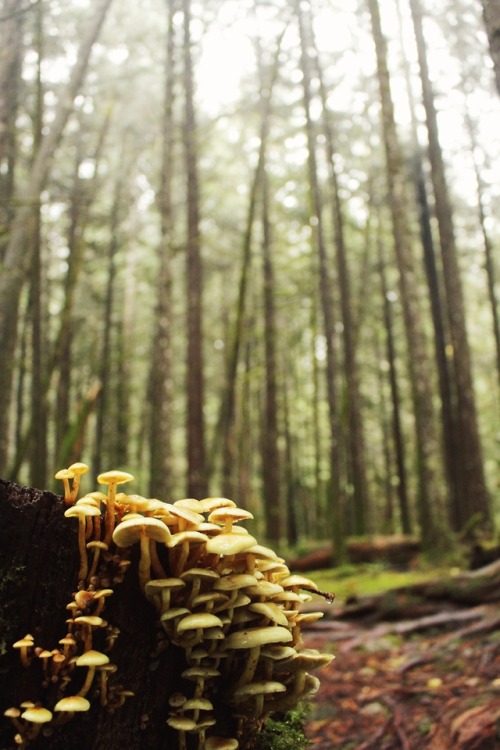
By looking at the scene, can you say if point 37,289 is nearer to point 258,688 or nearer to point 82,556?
point 82,556

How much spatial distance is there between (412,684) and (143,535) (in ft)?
12.0

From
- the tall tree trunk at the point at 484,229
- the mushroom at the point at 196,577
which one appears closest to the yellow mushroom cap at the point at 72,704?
the mushroom at the point at 196,577

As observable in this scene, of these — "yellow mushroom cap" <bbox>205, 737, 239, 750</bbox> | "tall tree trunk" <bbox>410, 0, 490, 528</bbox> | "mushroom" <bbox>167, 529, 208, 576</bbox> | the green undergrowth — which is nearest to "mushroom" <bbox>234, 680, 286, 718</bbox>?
"yellow mushroom cap" <bbox>205, 737, 239, 750</bbox>

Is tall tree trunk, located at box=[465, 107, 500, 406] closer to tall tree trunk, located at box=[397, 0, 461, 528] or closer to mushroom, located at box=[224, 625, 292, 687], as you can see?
tall tree trunk, located at box=[397, 0, 461, 528]

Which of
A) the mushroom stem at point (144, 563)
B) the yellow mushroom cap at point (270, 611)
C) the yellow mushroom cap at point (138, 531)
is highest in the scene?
the yellow mushroom cap at point (138, 531)

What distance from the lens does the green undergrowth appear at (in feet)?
29.0

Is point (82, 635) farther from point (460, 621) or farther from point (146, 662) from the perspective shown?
point (460, 621)

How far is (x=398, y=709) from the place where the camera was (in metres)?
4.06

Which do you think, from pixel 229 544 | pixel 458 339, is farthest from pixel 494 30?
pixel 458 339

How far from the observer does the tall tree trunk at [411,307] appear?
10117mm

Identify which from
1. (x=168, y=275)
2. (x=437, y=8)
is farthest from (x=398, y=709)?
(x=437, y=8)

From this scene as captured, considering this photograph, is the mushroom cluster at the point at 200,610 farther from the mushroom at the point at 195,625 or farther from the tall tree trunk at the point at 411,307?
the tall tree trunk at the point at 411,307

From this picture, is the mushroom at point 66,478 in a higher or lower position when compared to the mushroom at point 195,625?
higher

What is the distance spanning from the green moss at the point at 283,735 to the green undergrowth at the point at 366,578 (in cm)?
490
